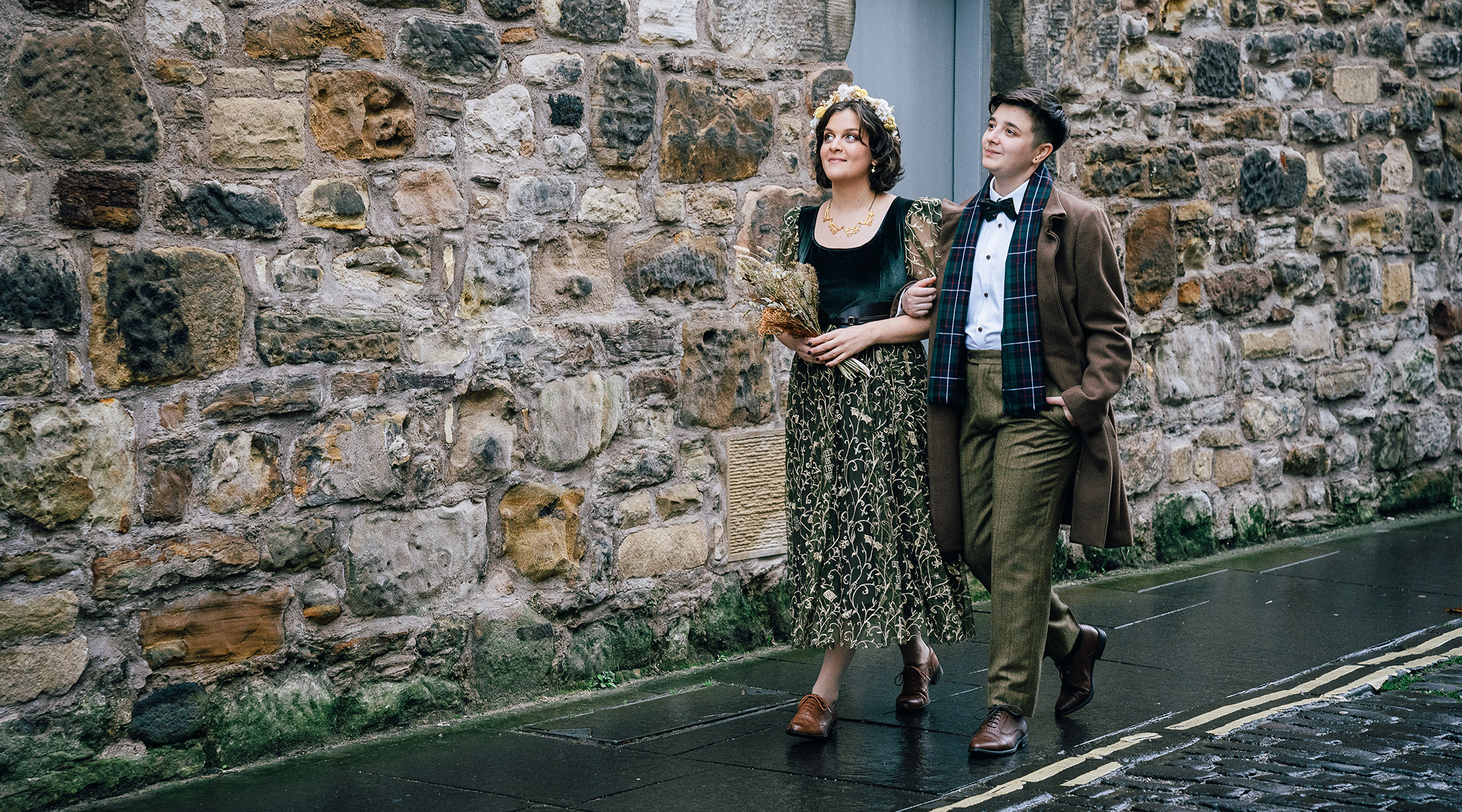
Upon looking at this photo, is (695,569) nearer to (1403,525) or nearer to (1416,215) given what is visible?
(1403,525)

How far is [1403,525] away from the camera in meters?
8.30

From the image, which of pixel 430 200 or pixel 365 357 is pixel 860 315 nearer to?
pixel 430 200

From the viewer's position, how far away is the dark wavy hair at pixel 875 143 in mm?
4445

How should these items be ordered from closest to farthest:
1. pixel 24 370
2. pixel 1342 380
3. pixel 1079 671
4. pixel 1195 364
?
pixel 24 370
pixel 1079 671
pixel 1195 364
pixel 1342 380

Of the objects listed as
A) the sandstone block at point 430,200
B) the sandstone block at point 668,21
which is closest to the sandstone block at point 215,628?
the sandstone block at point 430,200

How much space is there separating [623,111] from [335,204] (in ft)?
3.83

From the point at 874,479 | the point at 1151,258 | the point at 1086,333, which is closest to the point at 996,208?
the point at 1086,333

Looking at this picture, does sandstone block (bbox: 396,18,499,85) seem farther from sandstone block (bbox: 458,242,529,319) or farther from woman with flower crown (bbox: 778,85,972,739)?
woman with flower crown (bbox: 778,85,972,739)

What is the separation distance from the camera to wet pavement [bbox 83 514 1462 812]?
12.8 ft

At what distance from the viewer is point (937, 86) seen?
22.5 ft

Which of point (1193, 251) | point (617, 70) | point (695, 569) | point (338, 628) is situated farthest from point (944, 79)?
point (338, 628)

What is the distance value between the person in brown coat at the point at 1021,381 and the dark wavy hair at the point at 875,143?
259mm

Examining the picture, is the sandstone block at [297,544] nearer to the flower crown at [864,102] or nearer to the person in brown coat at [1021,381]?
the person in brown coat at [1021,381]

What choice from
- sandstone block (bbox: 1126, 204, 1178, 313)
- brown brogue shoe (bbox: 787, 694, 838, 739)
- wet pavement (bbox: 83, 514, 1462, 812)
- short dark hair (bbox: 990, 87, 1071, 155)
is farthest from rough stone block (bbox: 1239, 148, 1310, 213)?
brown brogue shoe (bbox: 787, 694, 838, 739)
